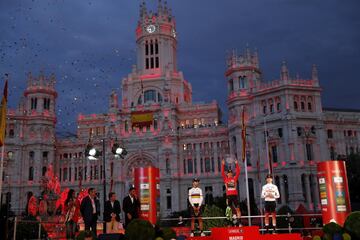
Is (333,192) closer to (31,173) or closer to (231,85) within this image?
(231,85)

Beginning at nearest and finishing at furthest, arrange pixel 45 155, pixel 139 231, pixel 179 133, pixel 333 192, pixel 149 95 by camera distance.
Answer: pixel 139 231 < pixel 333 192 < pixel 179 133 < pixel 45 155 < pixel 149 95

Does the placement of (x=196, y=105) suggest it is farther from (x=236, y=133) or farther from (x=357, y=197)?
(x=357, y=197)

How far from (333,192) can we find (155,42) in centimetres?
7006

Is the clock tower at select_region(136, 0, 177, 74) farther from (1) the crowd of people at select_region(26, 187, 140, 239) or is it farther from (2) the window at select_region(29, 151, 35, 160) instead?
(1) the crowd of people at select_region(26, 187, 140, 239)

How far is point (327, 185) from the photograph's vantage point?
23266 mm

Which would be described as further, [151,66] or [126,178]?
[151,66]

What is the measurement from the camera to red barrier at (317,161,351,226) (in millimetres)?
22891

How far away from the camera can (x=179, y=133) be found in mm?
74875

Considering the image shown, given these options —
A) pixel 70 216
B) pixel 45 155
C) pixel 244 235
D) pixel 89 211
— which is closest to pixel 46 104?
pixel 45 155

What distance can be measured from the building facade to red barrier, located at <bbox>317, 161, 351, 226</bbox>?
120ft

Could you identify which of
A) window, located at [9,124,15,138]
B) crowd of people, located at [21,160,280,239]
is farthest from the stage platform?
window, located at [9,124,15,138]

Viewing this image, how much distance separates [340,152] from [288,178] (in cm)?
1374

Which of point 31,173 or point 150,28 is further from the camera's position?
point 150,28

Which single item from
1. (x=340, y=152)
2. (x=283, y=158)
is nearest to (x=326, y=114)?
(x=340, y=152)
